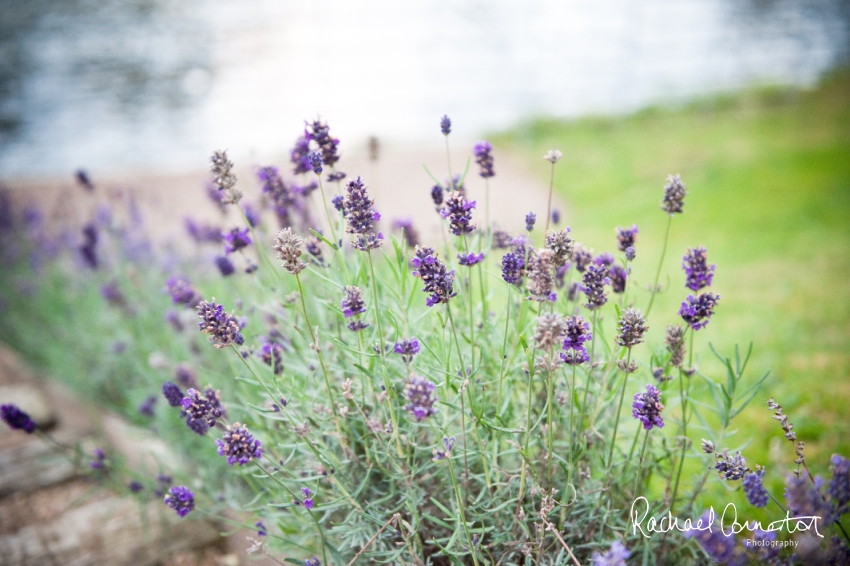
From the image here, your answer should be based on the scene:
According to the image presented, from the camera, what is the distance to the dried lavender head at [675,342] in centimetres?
118

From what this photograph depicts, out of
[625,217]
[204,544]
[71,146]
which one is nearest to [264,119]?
[71,146]

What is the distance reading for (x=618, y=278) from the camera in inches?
53.0

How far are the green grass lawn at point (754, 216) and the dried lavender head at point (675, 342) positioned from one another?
2.12ft

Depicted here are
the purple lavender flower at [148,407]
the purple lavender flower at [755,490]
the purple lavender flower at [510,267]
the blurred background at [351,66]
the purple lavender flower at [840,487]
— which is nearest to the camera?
the purple lavender flower at [840,487]

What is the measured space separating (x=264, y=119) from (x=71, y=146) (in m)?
3.25

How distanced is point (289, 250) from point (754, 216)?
4717 millimetres

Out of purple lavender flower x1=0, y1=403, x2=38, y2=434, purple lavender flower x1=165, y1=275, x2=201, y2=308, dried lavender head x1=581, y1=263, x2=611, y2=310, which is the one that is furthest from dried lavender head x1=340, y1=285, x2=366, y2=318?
purple lavender flower x1=0, y1=403, x2=38, y2=434

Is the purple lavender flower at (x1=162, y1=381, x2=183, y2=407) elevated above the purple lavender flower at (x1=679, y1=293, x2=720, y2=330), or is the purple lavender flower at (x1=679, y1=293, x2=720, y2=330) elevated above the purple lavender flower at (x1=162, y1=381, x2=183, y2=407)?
the purple lavender flower at (x1=679, y1=293, x2=720, y2=330)

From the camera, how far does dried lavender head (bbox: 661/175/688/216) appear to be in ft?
3.93

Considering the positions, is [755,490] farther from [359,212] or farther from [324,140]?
[324,140]

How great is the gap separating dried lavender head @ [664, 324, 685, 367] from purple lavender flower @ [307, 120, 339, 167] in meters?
0.87

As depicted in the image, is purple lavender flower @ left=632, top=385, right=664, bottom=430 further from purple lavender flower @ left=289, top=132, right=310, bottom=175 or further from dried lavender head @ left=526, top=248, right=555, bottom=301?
purple lavender flower @ left=289, top=132, right=310, bottom=175

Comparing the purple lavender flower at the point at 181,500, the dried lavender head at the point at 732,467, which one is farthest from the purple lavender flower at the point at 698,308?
the purple lavender flower at the point at 181,500

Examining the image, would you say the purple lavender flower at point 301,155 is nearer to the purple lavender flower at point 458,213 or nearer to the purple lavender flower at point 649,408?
the purple lavender flower at point 458,213
